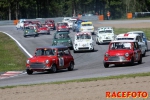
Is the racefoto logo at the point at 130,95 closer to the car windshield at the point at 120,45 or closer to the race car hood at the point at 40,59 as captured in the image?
the race car hood at the point at 40,59

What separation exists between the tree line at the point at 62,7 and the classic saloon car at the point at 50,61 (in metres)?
85.7

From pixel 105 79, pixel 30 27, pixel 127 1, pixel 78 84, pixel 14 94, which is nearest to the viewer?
pixel 14 94

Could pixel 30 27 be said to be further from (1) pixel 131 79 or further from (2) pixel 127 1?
(2) pixel 127 1

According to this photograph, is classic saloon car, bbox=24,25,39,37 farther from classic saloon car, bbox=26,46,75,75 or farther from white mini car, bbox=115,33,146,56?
classic saloon car, bbox=26,46,75,75

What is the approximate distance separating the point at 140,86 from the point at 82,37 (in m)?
25.4

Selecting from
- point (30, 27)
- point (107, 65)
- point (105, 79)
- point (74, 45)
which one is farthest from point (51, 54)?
point (30, 27)

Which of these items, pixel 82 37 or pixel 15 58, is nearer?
pixel 15 58

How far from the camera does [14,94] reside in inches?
639

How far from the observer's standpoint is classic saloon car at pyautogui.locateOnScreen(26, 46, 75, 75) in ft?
85.4

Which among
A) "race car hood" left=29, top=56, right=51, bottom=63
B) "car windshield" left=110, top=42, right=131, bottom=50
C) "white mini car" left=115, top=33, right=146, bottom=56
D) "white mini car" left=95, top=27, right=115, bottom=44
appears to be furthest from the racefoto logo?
"white mini car" left=95, top=27, right=115, bottom=44

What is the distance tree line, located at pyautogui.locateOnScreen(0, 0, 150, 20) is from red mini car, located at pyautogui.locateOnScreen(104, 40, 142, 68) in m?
85.5

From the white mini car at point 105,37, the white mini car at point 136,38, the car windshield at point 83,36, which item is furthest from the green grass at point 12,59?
the white mini car at point 105,37

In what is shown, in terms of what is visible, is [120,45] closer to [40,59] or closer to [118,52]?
[118,52]

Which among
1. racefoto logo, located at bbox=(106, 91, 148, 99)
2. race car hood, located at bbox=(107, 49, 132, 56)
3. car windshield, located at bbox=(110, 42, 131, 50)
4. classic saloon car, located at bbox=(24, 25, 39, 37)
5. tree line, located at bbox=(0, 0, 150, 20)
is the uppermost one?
tree line, located at bbox=(0, 0, 150, 20)
